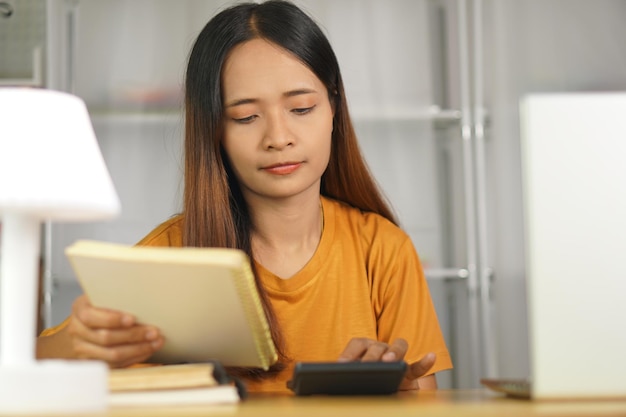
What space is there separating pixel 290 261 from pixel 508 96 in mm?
1525

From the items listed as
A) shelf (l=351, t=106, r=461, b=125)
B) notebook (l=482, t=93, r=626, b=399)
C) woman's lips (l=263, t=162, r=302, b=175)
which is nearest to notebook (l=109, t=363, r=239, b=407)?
notebook (l=482, t=93, r=626, b=399)

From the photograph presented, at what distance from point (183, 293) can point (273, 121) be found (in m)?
0.61

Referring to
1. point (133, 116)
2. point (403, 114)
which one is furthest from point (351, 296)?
point (133, 116)

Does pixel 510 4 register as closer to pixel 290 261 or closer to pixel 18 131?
pixel 290 261

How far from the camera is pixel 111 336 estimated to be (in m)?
0.96

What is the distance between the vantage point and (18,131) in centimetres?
78

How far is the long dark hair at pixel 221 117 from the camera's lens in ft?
4.88


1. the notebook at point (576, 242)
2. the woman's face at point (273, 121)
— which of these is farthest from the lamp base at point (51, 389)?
the woman's face at point (273, 121)

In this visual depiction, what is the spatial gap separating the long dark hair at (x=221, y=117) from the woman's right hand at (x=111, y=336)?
0.45 meters

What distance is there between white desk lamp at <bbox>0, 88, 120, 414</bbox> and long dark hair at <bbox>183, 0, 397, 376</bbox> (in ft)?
2.16

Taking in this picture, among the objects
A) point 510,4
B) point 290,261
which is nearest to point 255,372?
point 290,261

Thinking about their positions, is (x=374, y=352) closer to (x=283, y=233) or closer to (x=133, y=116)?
(x=283, y=233)

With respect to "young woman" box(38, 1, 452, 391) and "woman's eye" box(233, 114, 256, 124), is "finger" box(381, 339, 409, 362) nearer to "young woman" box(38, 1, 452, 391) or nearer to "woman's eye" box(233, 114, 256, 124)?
"young woman" box(38, 1, 452, 391)

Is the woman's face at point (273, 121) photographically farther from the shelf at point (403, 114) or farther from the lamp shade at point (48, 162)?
the shelf at point (403, 114)
